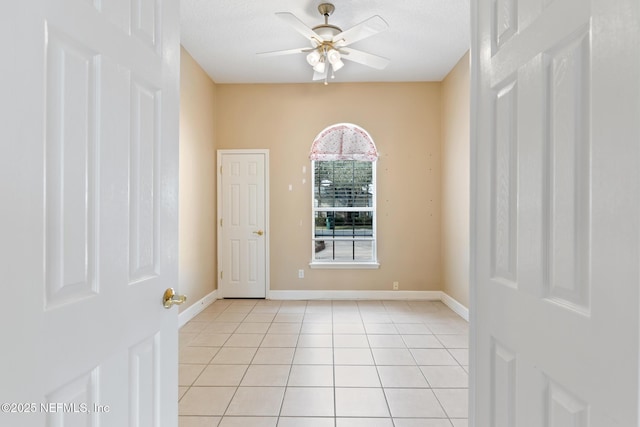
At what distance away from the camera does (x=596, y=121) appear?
2.41 feet

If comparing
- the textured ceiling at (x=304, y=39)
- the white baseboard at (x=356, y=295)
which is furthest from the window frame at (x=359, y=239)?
the textured ceiling at (x=304, y=39)

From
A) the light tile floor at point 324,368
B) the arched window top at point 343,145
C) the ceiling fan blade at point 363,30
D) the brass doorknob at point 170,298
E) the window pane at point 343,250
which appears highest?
the ceiling fan blade at point 363,30

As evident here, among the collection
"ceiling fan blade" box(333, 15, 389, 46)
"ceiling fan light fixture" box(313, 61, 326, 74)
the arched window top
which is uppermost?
"ceiling fan blade" box(333, 15, 389, 46)

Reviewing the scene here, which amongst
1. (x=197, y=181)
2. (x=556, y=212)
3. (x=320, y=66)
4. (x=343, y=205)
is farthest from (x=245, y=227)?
(x=556, y=212)

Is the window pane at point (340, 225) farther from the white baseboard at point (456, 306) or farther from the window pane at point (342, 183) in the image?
the white baseboard at point (456, 306)

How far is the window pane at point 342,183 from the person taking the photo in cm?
528

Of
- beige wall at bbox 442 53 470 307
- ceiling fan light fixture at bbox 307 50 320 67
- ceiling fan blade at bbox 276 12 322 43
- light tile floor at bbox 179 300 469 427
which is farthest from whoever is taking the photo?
beige wall at bbox 442 53 470 307

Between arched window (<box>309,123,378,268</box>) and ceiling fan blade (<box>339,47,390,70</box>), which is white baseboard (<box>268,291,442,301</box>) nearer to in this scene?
arched window (<box>309,123,378,268</box>)

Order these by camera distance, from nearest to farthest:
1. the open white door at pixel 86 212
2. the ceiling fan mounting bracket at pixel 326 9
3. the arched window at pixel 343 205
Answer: the open white door at pixel 86 212 → the ceiling fan mounting bracket at pixel 326 9 → the arched window at pixel 343 205

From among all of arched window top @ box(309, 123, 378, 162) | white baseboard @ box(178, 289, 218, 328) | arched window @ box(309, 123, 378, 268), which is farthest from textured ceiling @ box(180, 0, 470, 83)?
white baseboard @ box(178, 289, 218, 328)

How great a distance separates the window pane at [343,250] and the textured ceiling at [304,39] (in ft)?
7.82

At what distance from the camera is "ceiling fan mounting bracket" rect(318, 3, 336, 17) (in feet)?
10.3

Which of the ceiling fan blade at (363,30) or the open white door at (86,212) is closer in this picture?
the open white door at (86,212)

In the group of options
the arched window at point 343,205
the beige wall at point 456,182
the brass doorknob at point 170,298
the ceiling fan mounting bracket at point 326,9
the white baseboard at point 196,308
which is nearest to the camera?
the brass doorknob at point 170,298
